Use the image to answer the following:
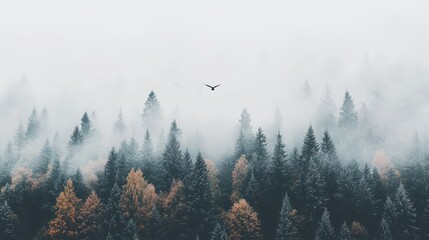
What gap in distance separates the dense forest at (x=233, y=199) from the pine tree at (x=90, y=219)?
177 millimetres

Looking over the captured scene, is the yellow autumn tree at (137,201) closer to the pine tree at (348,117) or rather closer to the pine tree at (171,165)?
the pine tree at (171,165)

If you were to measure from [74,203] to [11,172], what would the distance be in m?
35.8

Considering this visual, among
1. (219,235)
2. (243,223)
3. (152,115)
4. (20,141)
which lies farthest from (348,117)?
(20,141)

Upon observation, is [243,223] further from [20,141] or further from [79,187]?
[20,141]

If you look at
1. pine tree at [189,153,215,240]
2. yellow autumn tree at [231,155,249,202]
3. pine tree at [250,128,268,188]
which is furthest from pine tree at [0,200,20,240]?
pine tree at [250,128,268,188]

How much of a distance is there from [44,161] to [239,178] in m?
49.7

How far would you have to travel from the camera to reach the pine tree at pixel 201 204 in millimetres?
84750

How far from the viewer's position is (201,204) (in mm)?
86938

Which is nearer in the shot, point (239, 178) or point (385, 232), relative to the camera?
point (385, 232)

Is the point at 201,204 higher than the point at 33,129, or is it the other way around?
the point at 33,129

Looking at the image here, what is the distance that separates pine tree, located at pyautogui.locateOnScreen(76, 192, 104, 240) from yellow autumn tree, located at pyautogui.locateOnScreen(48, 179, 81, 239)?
3.95ft

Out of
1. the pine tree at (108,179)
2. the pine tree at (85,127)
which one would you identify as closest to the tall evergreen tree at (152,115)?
the pine tree at (85,127)

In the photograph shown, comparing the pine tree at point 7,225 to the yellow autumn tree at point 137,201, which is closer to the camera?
the yellow autumn tree at point 137,201

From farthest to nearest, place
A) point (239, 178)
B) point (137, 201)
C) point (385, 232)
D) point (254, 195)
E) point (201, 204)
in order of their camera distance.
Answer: point (239, 178), point (254, 195), point (137, 201), point (201, 204), point (385, 232)
